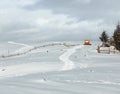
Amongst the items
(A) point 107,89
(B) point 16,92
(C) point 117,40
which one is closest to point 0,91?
(B) point 16,92

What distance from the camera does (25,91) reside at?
42.1 feet

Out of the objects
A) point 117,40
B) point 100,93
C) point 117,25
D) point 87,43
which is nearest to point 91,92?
point 100,93

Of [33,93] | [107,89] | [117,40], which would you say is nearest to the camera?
[33,93]

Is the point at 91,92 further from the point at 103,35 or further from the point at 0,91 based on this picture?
the point at 103,35

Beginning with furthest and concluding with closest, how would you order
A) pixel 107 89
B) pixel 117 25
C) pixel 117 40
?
1. pixel 117 25
2. pixel 117 40
3. pixel 107 89

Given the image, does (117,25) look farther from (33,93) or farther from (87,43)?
(33,93)

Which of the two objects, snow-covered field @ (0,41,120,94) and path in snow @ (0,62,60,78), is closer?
snow-covered field @ (0,41,120,94)

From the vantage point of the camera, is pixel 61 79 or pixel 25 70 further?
pixel 25 70

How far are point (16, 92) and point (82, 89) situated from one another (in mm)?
2828

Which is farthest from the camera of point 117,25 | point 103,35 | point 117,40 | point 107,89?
point 103,35

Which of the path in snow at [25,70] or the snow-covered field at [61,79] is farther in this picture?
the path in snow at [25,70]

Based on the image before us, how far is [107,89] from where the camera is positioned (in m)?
14.1

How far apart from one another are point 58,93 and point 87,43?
114 metres

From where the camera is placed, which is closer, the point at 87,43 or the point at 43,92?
the point at 43,92
